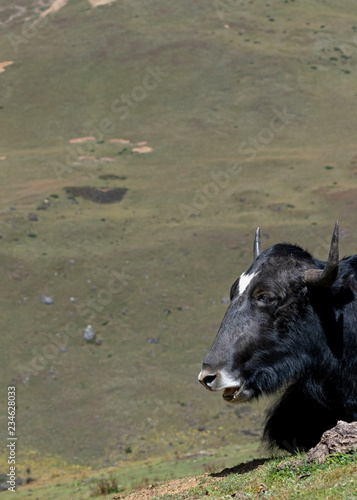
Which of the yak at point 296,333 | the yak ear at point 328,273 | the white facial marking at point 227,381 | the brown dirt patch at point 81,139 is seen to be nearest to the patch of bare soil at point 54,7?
the brown dirt patch at point 81,139

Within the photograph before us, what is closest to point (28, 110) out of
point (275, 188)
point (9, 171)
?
point (9, 171)

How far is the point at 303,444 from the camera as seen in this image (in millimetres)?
9094

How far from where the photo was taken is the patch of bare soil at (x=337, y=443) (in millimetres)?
7352

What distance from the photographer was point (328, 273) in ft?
26.9

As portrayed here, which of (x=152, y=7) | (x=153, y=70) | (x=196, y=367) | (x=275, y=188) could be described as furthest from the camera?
(x=152, y=7)

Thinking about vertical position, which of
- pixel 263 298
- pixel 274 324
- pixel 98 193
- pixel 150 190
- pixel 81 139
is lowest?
pixel 81 139

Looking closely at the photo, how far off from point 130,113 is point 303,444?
2031 inches

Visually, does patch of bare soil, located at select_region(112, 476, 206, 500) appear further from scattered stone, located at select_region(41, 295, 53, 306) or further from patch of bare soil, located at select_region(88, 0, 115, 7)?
patch of bare soil, located at select_region(88, 0, 115, 7)

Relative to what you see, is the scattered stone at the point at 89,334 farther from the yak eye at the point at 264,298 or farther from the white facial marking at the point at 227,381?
the white facial marking at the point at 227,381

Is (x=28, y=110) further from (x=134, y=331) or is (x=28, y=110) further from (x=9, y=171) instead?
(x=134, y=331)

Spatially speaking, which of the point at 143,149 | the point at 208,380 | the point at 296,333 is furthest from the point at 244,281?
Result: the point at 143,149

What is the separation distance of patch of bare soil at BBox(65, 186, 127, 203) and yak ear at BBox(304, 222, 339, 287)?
3233 centimetres

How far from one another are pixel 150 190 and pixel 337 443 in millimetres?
35557

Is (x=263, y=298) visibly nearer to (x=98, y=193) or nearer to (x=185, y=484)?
(x=185, y=484)
